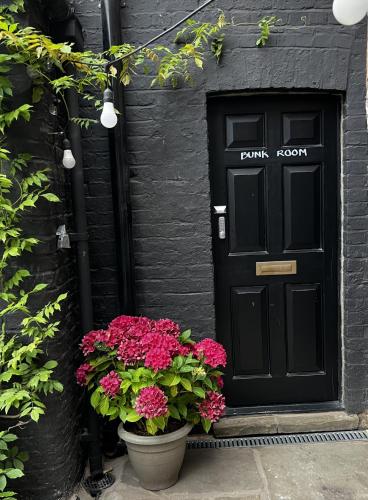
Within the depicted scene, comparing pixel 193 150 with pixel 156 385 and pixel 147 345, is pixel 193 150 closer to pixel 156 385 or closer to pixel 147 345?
pixel 147 345

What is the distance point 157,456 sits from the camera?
274 cm

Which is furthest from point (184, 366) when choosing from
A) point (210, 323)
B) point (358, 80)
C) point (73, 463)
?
point (358, 80)

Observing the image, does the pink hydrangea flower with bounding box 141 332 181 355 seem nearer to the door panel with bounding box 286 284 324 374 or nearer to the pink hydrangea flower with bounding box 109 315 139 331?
the pink hydrangea flower with bounding box 109 315 139 331

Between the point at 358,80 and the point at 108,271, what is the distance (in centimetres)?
235

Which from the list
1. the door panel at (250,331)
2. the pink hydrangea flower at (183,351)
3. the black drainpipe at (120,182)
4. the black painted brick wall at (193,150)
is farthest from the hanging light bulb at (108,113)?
the door panel at (250,331)

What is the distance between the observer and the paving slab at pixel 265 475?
2777 millimetres

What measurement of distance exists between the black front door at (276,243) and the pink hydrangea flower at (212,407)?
78 centimetres

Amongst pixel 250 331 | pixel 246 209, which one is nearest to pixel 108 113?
pixel 246 209

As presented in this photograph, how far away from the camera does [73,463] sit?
2.87 m

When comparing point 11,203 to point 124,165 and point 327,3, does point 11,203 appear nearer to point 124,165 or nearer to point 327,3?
point 124,165

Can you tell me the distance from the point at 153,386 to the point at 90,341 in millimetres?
544

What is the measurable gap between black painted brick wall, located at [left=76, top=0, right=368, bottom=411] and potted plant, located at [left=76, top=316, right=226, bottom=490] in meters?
0.52

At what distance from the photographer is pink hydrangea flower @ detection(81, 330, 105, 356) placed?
2.81 metres

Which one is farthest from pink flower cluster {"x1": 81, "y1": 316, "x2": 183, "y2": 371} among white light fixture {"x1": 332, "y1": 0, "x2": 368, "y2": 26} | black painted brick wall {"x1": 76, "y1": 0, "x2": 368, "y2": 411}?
white light fixture {"x1": 332, "y1": 0, "x2": 368, "y2": 26}
